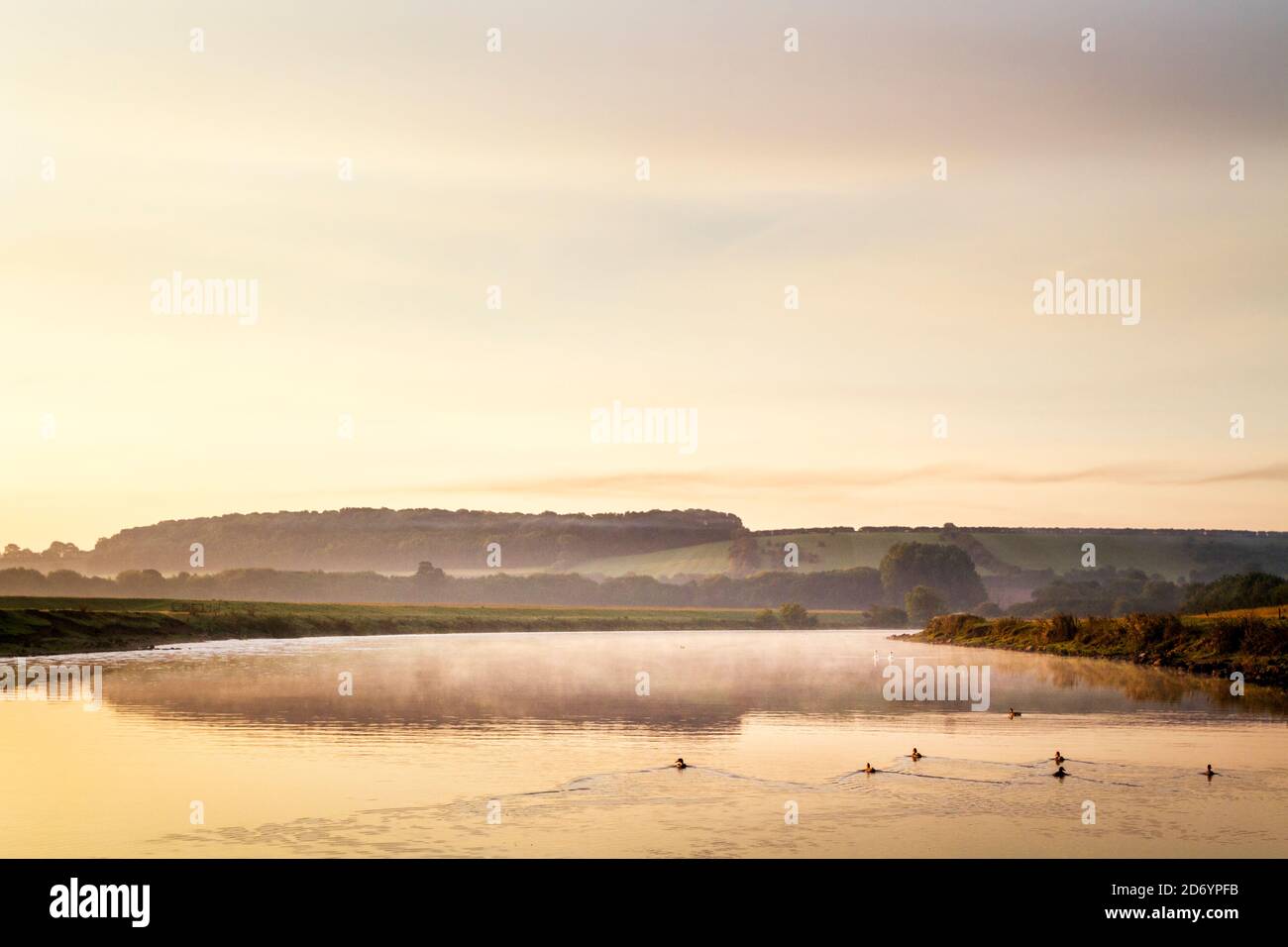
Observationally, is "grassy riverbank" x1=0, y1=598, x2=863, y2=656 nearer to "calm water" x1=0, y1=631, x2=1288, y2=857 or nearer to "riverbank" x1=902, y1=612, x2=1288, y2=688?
"calm water" x1=0, y1=631, x2=1288, y2=857

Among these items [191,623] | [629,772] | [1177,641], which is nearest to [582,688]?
[629,772]

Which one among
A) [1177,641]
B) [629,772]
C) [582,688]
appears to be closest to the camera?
[629,772]

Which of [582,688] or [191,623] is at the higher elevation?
[191,623]

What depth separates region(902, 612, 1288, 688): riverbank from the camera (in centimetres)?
6862

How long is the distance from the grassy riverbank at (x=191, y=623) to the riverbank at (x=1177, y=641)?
7241cm

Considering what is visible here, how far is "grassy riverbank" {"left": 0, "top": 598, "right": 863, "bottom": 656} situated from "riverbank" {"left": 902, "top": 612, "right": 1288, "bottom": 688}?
238 feet

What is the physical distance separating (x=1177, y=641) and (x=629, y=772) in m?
59.3

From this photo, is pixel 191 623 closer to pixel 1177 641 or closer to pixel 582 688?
pixel 582 688

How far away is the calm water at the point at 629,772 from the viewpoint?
26.0 m

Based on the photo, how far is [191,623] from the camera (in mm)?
121250

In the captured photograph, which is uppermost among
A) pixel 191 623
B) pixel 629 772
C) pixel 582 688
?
pixel 629 772
